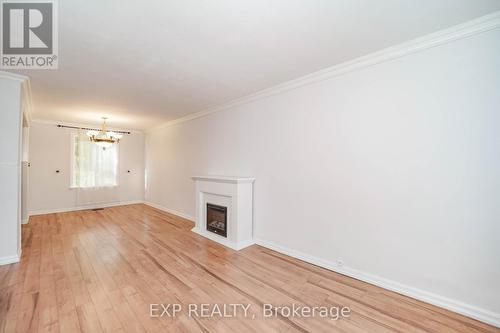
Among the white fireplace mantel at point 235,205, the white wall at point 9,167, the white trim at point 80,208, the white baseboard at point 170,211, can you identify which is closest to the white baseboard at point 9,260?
the white wall at point 9,167

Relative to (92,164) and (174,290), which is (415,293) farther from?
(92,164)

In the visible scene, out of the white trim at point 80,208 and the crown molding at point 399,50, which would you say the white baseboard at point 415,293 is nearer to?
the crown molding at point 399,50

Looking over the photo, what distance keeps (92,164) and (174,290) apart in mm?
5949

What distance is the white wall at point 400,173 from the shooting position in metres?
1.86

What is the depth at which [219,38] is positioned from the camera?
2088 mm

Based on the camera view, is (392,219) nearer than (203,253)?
Yes

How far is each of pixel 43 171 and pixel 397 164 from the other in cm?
811

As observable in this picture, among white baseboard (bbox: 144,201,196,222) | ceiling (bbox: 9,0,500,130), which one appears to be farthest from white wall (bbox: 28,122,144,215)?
ceiling (bbox: 9,0,500,130)

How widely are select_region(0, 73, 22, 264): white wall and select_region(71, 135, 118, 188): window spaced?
141 inches

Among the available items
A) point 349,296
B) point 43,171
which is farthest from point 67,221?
point 349,296

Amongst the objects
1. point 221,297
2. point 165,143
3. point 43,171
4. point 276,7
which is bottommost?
point 221,297

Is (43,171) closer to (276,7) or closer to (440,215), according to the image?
(276,7)

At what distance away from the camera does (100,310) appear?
6.43 feet

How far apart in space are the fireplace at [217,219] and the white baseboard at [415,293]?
4.68 ft
